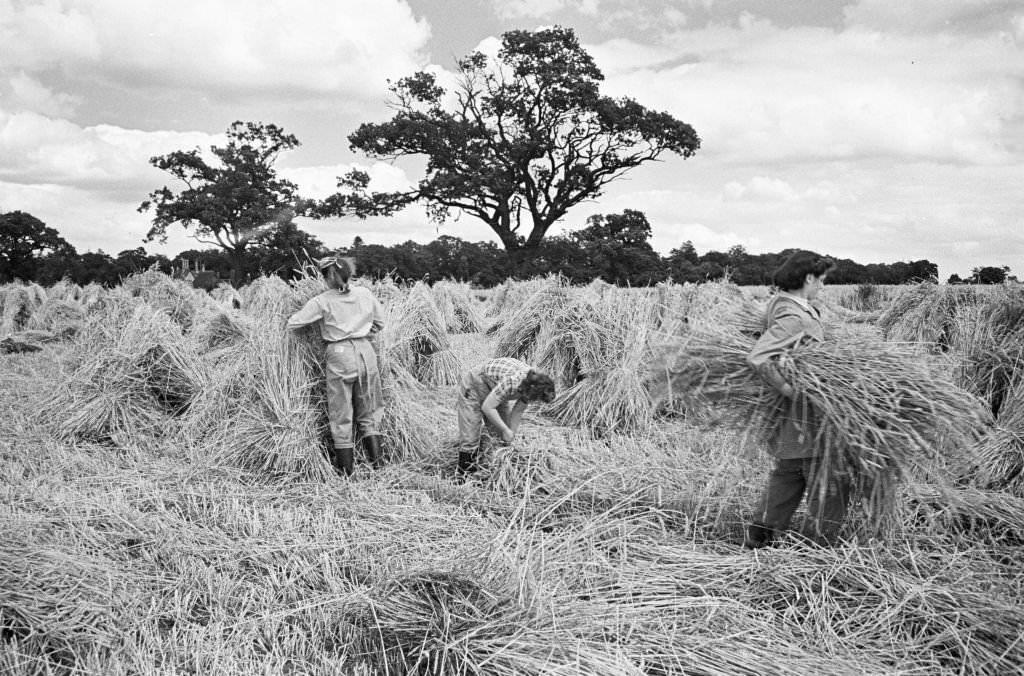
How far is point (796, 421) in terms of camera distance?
3.52 meters

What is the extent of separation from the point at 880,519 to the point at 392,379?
139 inches

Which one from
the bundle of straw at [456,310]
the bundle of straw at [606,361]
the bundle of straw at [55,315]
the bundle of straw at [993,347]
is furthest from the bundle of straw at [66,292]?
the bundle of straw at [993,347]

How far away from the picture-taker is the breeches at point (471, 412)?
5.13 m

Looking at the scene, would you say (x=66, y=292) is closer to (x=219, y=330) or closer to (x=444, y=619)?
(x=219, y=330)

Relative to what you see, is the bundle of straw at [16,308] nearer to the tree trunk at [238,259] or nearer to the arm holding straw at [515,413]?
the tree trunk at [238,259]

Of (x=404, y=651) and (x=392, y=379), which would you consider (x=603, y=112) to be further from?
(x=404, y=651)

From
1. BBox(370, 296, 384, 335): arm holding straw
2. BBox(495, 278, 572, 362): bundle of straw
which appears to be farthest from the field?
BBox(495, 278, 572, 362): bundle of straw

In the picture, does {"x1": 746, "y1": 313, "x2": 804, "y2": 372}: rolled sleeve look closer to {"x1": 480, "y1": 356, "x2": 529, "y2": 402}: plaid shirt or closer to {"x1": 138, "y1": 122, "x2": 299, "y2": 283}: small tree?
{"x1": 480, "y1": 356, "x2": 529, "y2": 402}: plaid shirt

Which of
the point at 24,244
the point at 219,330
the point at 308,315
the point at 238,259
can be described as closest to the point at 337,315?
the point at 308,315

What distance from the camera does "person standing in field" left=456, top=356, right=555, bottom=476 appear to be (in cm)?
473

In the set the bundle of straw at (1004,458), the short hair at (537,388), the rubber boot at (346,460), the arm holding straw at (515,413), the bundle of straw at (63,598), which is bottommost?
the bundle of straw at (63,598)

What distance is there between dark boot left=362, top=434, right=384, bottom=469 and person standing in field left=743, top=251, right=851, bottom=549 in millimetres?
2771

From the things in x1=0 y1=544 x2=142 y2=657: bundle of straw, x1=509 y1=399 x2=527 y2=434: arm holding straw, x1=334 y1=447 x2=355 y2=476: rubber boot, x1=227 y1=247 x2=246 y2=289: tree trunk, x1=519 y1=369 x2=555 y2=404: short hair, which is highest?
x1=227 y1=247 x2=246 y2=289: tree trunk

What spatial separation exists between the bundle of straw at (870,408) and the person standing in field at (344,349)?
2681 mm
